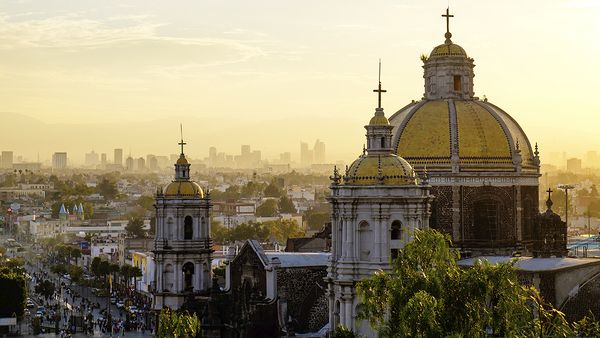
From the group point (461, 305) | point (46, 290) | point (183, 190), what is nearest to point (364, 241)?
point (461, 305)

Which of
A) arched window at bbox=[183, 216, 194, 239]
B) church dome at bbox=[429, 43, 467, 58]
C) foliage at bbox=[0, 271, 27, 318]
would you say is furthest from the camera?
foliage at bbox=[0, 271, 27, 318]

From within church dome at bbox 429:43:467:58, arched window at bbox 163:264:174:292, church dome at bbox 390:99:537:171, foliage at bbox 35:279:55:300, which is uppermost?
church dome at bbox 429:43:467:58

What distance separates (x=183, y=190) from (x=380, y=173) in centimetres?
1786

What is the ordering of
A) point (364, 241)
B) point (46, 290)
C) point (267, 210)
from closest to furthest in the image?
point (364, 241)
point (46, 290)
point (267, 210)

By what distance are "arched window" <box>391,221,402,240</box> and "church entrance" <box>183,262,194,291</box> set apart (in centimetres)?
1764

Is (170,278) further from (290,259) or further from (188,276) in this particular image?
(290,259)

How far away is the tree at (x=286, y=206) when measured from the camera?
182500 millimetres

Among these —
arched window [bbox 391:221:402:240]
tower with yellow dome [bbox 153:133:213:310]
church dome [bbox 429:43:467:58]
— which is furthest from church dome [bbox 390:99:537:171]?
tower with yellow dome [bbox 153:133:213:310]

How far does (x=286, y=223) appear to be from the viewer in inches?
5261

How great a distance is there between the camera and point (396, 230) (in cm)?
3597

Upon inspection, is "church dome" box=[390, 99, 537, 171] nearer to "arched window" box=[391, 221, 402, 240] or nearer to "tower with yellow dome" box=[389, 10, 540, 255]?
"tower with yellow dome" box=[389, 10, 540, 255]

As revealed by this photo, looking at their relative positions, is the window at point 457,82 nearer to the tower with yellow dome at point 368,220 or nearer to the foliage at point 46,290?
the tower with yellow dome at point 368,220

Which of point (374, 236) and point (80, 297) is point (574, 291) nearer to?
point (374, 236)

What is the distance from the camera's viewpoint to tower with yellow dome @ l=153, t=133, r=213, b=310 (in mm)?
51531
